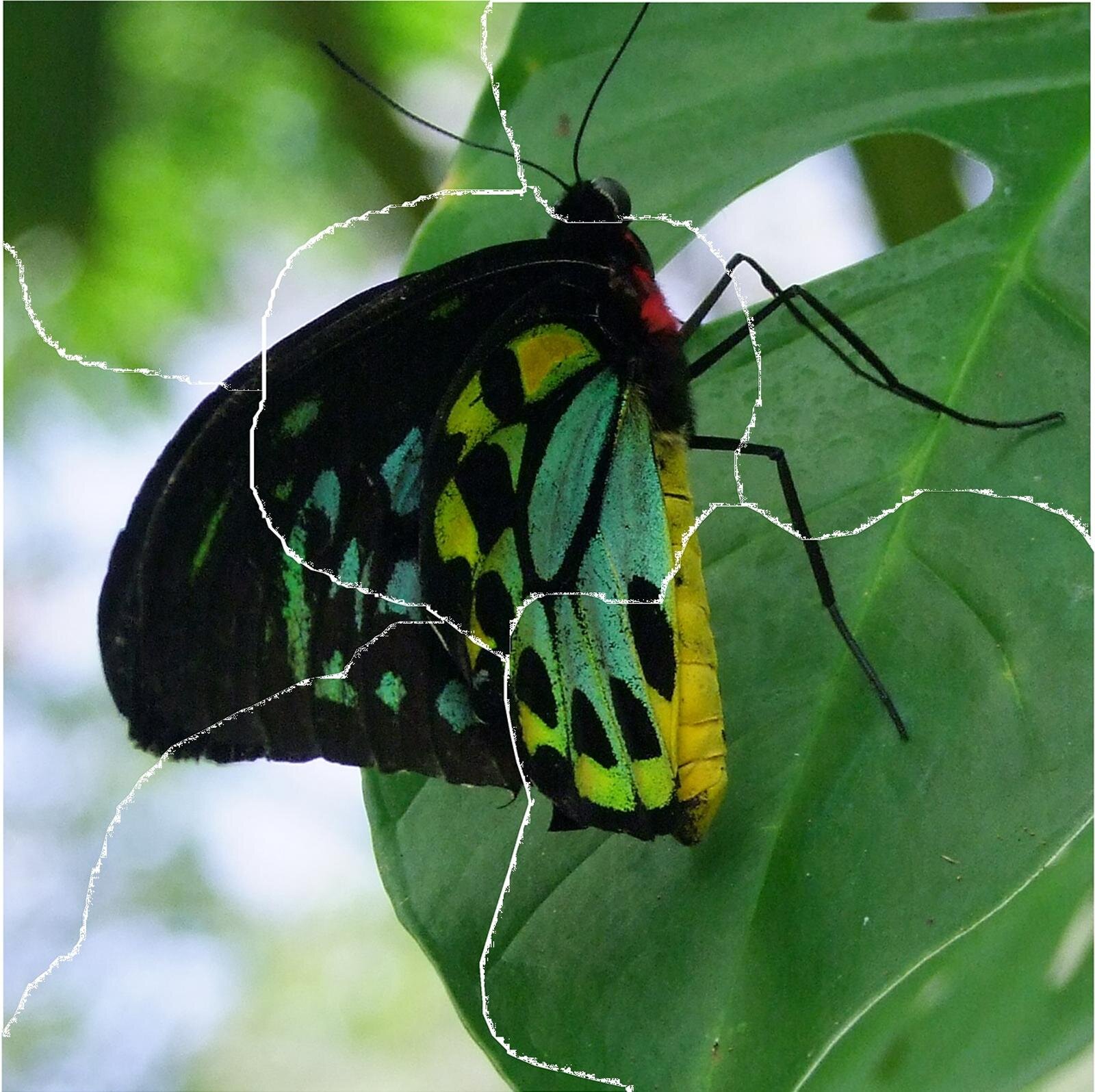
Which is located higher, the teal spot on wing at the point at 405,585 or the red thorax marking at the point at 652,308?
the red thorax marking at the point at 652,308

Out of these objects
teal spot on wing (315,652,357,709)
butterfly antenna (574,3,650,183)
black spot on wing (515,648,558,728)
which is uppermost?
butterfly antenna (574,3,650,183)

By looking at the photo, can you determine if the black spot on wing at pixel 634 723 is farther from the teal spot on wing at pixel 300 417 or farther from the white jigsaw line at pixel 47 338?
the white jigsaw line at pixel 47 338

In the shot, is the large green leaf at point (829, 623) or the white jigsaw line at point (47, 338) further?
the white jigsaw line at point (47, 338)

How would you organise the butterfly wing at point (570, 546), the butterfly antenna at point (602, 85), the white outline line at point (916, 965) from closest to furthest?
the white outline line at point (916, 965) → the butterfly wing at point (570, 546) → the butterfly antenna at point (602, 85)

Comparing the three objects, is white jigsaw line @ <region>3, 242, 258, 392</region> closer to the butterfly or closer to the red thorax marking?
the butterfly

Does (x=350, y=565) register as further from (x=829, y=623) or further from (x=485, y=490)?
(x=829, y=623)

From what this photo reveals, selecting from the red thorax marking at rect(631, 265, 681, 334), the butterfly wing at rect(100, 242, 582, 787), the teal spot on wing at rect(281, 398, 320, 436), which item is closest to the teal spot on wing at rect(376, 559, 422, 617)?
the butterfly wing at rect(100, 242, 582, 787)

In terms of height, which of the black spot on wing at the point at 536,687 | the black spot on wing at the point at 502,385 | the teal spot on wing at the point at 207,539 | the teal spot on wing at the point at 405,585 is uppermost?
the teal spot on wing at the point at 207,539

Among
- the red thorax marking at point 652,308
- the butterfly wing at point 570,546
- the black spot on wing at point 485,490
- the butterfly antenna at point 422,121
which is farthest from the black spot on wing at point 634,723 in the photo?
the butterfly antenna at point 422,121
